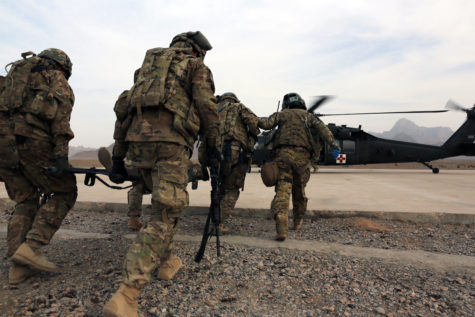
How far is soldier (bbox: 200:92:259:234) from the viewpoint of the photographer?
4.09 meters

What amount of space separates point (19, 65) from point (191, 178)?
175 centimetres

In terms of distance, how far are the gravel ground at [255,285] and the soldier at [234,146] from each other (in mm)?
981

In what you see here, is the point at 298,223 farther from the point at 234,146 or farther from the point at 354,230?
the point at 234,146

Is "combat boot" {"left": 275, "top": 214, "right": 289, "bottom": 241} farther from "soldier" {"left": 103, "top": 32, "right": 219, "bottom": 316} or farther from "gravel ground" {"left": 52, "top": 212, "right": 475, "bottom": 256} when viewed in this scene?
"soldier" {"left": 103, "top": 32, "right": 219, "bottom": 316}

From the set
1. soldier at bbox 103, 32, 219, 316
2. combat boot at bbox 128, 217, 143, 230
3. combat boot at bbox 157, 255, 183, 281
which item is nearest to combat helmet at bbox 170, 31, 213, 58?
soldier at bbox 103, 32, 219, 316

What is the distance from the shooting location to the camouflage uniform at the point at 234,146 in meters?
4.11

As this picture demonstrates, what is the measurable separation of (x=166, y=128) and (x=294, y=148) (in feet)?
A: 7.28

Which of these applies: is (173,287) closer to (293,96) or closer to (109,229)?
(109,229)

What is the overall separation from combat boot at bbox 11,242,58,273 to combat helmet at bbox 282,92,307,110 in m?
3.29

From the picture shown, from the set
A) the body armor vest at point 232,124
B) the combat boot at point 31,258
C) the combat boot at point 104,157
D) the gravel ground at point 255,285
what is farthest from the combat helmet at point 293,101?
the combat boot at point 31,258

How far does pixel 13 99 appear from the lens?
253 cm

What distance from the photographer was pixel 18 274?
2389 millimetres

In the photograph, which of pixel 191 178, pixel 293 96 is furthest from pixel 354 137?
pixel 191 178

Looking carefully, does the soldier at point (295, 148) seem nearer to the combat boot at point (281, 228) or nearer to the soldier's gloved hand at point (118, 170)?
the combat boot at point (281, 228)
